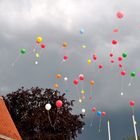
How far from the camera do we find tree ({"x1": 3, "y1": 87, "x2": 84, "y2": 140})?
32250 millimetres

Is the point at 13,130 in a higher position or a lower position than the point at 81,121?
lower

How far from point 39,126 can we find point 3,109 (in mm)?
7859

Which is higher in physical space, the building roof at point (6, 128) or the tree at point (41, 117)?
the tree at point (41, 117)

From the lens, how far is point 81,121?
34.8 metres

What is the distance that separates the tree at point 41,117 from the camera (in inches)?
1270

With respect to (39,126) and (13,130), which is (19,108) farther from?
(13,130)

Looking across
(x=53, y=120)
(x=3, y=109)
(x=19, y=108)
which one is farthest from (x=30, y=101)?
(x=3, y=109)

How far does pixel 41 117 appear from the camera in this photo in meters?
32.3

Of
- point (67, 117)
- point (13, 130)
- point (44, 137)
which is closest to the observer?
point (13, 130)

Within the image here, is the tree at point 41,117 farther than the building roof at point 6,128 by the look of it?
Yes

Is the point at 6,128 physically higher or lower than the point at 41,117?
lower

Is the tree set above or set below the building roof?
above

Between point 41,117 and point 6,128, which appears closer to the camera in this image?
point 6,128

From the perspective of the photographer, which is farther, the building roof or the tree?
the tree
